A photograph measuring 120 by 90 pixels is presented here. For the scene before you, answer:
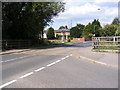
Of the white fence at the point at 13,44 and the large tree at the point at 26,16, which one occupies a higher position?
the large tree at the point at 26,16

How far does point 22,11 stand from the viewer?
34438 mm

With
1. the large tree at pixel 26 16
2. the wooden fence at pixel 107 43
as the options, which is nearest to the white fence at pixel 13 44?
the large tree at pixel 26 16

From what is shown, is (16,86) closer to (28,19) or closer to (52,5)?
(28,19)

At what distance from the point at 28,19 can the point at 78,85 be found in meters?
26.6

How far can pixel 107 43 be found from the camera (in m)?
23.6

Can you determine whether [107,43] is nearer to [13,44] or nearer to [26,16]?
[13,44]

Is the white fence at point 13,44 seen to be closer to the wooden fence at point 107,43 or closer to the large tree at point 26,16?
the large tree at point 26,16

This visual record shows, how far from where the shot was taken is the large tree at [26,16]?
32406 millimetres

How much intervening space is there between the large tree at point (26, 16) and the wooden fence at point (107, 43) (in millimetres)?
11696

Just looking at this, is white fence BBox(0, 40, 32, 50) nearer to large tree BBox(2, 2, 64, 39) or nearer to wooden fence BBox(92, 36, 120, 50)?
large tree BBox(2, 2, 64, 39)

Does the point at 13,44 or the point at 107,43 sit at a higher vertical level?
the point at 107,43

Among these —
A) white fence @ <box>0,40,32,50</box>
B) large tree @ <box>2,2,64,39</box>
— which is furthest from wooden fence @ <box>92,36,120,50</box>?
large tree @ <box>2,2,64,39</box>

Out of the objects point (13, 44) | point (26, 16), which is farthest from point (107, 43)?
point (26, 16)

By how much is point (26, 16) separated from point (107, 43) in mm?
14969
